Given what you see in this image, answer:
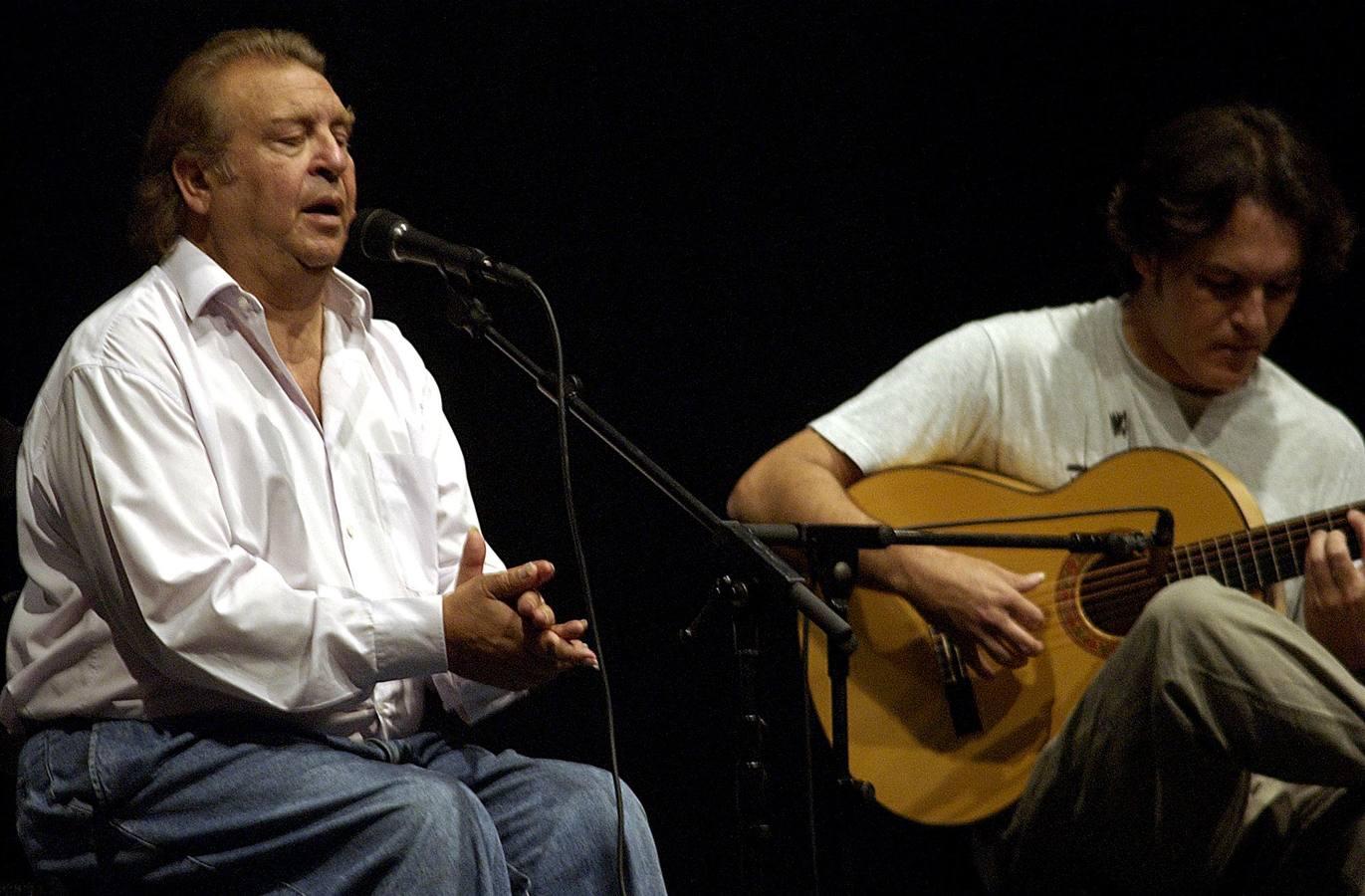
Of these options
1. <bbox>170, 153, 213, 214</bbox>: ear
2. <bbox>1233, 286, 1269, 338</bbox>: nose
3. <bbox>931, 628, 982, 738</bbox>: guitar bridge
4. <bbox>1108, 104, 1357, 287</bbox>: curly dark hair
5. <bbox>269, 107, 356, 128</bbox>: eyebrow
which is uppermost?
<bbox>269, 107, 356, 128</bbox>: eyebrow

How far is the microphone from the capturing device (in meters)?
1.98

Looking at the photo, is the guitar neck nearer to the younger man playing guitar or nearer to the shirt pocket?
the younger man playing guitar

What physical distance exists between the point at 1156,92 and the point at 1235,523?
122 cm

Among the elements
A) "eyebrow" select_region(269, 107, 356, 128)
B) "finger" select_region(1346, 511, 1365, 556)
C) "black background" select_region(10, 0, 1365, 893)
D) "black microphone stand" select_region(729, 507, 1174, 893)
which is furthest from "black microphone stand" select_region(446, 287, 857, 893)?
"finger" select_region(1346, 511, 1365, 556)

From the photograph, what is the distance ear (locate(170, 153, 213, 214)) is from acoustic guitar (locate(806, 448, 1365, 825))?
56.5 inches

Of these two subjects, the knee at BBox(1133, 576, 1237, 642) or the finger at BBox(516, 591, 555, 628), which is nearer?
the finger at BBox(516, 591, 555, 628)

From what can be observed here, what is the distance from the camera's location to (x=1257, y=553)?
2801 millimetres

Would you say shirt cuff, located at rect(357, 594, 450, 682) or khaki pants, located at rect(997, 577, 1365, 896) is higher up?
shirt cuff, located at rect(357, 594, 450, 682)

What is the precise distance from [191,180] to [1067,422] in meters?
1.81

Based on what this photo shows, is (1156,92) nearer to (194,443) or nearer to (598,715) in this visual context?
(598,715)

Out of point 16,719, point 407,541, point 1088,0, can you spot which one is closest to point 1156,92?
point 1088,0

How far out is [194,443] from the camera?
2.02 metres

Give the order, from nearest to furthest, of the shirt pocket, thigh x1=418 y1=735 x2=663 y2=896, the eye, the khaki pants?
thigh x1=418 y1=735 x2=663 y2=896
the khaki pants
the shirt pocket
the eye

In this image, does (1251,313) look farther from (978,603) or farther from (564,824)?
(564,824)
